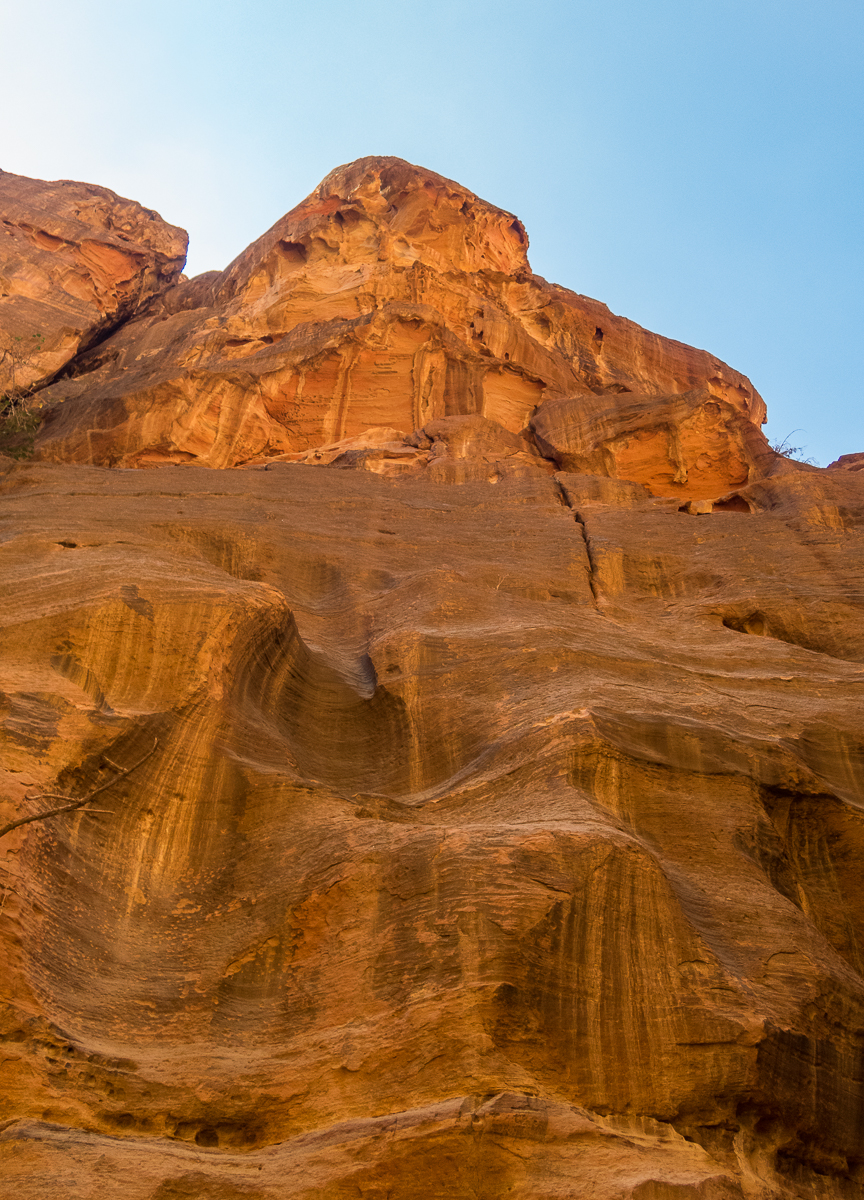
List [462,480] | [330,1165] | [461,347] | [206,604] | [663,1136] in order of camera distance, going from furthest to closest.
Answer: [461,347] < [462,480] < [206,604] < [663,1136] < [330,1165]

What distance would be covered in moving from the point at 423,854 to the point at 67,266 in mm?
36458

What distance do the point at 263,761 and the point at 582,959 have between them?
4.26 meters

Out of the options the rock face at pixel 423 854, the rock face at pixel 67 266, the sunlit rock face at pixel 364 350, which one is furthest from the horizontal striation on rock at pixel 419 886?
the rock face at pixel 67 266

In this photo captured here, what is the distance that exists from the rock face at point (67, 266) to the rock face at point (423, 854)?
54.7 ft

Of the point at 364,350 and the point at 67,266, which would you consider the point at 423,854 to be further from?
the point at 67,266

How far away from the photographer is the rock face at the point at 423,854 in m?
7.78

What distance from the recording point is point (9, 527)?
52.1 feet

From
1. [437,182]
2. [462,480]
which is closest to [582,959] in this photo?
[462,480]

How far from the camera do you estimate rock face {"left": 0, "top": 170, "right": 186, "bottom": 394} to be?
35.0m

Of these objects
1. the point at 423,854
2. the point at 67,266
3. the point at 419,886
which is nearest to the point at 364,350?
the point at 67,266

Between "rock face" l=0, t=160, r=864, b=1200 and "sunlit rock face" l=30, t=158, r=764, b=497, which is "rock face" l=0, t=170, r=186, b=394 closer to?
"sunlit rock face" l=30, t=158, r=764, b=497

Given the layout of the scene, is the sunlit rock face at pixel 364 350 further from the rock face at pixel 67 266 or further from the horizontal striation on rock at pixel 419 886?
the horizontal striation on rock at pixel 419 886

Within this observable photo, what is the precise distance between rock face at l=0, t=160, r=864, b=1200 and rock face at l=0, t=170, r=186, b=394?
1667 centimetres

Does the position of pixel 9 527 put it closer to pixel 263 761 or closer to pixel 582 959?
pixel 263 761
